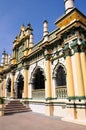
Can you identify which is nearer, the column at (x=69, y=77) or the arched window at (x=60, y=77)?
the column at (x=69, y=77)

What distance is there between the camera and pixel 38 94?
15164 mm

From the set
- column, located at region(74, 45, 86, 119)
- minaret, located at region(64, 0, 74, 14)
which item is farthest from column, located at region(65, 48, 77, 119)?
minaret, located at region(64, 0, 74, 14)

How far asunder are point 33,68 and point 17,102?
4.60 meters

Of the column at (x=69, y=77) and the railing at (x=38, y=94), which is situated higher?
the column at (x=69, y=77)

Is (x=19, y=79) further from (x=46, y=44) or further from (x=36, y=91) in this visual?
(x=46, y=44)

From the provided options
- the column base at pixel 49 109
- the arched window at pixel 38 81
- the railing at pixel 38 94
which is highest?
the arched window at pixel 38 81

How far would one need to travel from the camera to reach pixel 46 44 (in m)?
13.4

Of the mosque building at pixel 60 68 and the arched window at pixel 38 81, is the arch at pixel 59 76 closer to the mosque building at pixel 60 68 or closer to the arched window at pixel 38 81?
the mosque building at pixel 60 68

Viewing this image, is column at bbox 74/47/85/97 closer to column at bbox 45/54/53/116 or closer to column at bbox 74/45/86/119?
column at bbox 74/45/86/119

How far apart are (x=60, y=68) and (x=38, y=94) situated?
4295mm

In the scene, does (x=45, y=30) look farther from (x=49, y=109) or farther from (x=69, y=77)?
(x=49, y=109)

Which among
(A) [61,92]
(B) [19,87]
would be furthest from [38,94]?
(B) [19,87]

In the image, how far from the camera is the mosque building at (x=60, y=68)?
385 inches

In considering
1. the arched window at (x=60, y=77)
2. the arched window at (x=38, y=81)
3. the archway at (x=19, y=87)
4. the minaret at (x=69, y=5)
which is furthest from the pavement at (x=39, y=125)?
the archway at (x=19, y=87)
